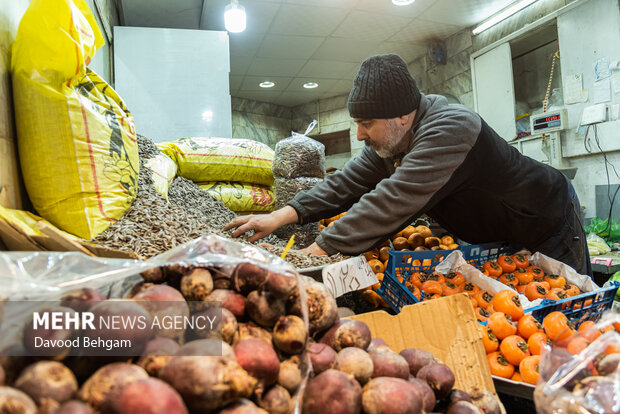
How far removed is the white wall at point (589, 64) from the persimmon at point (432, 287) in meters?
3.13

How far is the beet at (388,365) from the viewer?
2.00 ft

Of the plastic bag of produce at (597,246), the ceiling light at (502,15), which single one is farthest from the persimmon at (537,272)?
the ceiling light at (502,15)

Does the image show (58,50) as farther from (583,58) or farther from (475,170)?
(583,58)

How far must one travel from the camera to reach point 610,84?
3324 millimetres

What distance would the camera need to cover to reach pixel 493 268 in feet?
5.08

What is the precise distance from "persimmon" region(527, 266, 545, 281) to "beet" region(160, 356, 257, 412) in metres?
1.45

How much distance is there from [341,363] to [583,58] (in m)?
4.20

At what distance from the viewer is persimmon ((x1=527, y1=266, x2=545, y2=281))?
59.4 inches

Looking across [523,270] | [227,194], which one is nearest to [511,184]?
[523,270]

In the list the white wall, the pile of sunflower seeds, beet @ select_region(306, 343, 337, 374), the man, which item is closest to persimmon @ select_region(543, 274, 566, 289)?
the man

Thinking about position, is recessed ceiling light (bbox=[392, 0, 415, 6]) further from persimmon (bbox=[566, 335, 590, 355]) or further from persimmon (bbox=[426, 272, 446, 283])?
persimmon (bbox=[566, 335, 590, 355])

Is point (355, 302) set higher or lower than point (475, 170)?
lower

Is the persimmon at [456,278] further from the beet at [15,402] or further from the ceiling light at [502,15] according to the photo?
the ceiling light at [502,15]

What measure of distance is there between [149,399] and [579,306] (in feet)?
4.34
